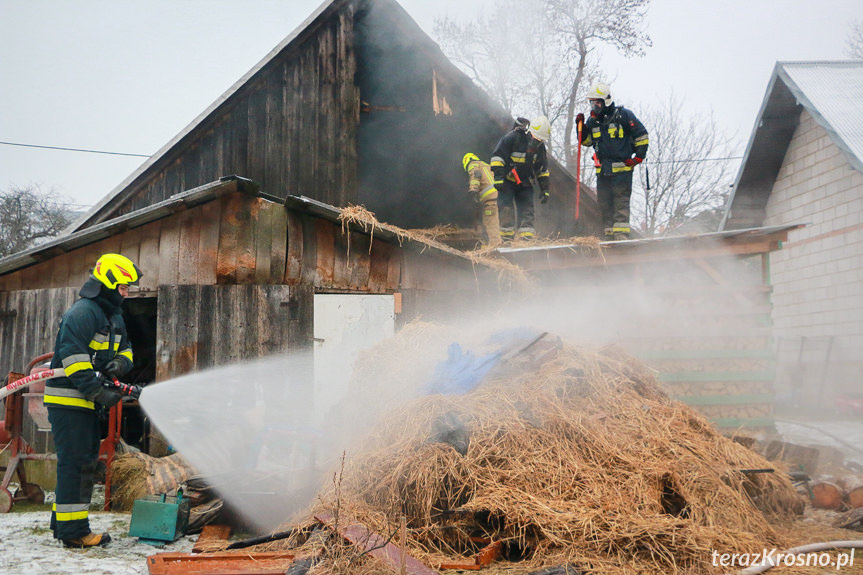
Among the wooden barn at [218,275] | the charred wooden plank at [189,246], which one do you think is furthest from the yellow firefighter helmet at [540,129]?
the charred wooden plank at [189,246]

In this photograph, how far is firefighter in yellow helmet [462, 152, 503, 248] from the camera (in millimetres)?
11211

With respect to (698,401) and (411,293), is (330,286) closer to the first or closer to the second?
(411,293)

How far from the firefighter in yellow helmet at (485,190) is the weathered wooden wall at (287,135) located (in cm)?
230

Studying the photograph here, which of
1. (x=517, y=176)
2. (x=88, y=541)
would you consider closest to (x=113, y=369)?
(x=88, y=541)

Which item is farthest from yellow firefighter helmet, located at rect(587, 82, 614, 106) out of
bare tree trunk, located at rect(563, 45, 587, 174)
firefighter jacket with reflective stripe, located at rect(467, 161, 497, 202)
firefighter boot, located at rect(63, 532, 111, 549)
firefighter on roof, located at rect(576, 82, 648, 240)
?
bare tree trunk, located at rect(563, 45, 587, 174)

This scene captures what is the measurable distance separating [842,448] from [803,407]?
4.95 meters

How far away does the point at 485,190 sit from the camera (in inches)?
447

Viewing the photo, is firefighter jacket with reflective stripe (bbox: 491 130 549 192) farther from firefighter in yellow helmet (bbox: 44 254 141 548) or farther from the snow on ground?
the snow on ground

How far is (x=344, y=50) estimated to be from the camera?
11359mm

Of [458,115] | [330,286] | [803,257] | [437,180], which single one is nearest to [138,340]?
[330,286]

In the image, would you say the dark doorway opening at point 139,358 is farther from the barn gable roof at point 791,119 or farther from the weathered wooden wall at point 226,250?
the barn gable roof at point 791,119

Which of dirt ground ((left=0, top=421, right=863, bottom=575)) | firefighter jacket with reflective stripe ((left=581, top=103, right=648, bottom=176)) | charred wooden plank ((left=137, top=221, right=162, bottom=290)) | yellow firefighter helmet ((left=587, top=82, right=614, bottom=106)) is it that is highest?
yellow firefighter helmet ((left=587, top=82, right=614, bottom=106))

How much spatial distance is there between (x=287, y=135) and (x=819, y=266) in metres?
12.4

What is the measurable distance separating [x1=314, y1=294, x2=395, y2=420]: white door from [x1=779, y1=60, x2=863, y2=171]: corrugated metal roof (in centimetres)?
999
